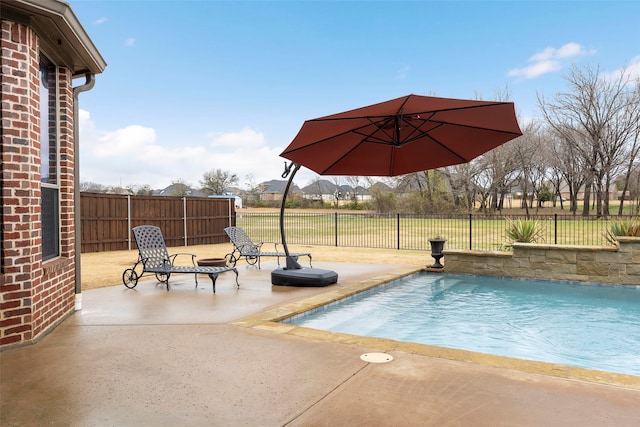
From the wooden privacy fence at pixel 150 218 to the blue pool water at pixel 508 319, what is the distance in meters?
10.2

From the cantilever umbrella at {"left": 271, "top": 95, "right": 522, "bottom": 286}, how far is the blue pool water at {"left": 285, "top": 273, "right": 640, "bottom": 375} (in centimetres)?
140

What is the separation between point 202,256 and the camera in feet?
42.3

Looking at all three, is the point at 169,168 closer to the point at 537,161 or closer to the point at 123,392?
the point at 537,161

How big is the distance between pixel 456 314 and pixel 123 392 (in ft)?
15.0

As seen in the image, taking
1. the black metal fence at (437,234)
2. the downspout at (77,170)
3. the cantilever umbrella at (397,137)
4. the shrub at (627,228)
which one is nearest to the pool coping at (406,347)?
the cantilever umbrella at (397,137)

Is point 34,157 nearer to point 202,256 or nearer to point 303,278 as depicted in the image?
point 303,278

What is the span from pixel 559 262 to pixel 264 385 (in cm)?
716

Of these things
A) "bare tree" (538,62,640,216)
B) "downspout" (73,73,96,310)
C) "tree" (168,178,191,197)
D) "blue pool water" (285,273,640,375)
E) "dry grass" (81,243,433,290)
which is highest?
"bare tree" (538,62,640,216)

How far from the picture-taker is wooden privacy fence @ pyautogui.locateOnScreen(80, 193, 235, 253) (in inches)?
546

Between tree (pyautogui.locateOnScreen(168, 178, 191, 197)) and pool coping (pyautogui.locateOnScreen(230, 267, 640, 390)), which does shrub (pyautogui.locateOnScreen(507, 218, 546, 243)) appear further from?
tree (pyautogui.locateOnScreen(168, 178, 191, 197))

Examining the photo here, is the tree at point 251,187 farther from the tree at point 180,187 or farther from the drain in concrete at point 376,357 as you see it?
the drain in concrete at point 376,357

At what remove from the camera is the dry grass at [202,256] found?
8391 mm

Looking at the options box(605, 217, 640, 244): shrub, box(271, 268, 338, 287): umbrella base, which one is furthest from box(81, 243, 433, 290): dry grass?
box(605, 217, 640, 244): shrub

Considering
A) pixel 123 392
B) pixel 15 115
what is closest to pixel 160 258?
pixel 15 115
